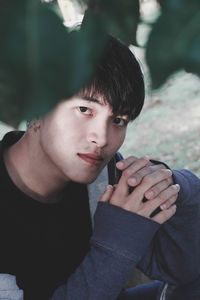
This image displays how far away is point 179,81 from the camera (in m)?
6.64

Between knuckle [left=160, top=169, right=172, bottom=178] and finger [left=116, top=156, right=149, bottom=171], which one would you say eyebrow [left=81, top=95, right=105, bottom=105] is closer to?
finger [left=116, top=156, right=149, bottom=171]

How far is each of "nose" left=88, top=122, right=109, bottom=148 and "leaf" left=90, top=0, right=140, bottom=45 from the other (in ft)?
2.60

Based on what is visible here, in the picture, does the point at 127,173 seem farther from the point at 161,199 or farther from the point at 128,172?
the point at 161,199

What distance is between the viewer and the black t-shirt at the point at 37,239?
1412 mm

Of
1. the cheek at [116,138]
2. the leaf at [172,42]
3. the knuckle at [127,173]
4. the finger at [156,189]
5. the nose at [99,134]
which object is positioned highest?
the leaf at [172,42]

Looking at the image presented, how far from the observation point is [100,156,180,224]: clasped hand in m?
1.18

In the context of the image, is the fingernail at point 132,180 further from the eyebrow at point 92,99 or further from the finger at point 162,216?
the eyebrow at point 92,99

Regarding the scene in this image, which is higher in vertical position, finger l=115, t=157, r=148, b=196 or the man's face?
the man's face

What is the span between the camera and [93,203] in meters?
1.58

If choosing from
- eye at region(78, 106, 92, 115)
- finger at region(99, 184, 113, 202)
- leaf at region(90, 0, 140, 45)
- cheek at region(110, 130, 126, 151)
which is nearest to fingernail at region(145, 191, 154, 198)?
finger at region(99, 184, 113, 202)

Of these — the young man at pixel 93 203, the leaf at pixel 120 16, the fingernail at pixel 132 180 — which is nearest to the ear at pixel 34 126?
the young man at pixel 93 203

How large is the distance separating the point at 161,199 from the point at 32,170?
0.55 m

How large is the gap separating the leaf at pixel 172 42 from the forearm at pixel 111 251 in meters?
0.80

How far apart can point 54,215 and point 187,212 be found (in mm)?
539
